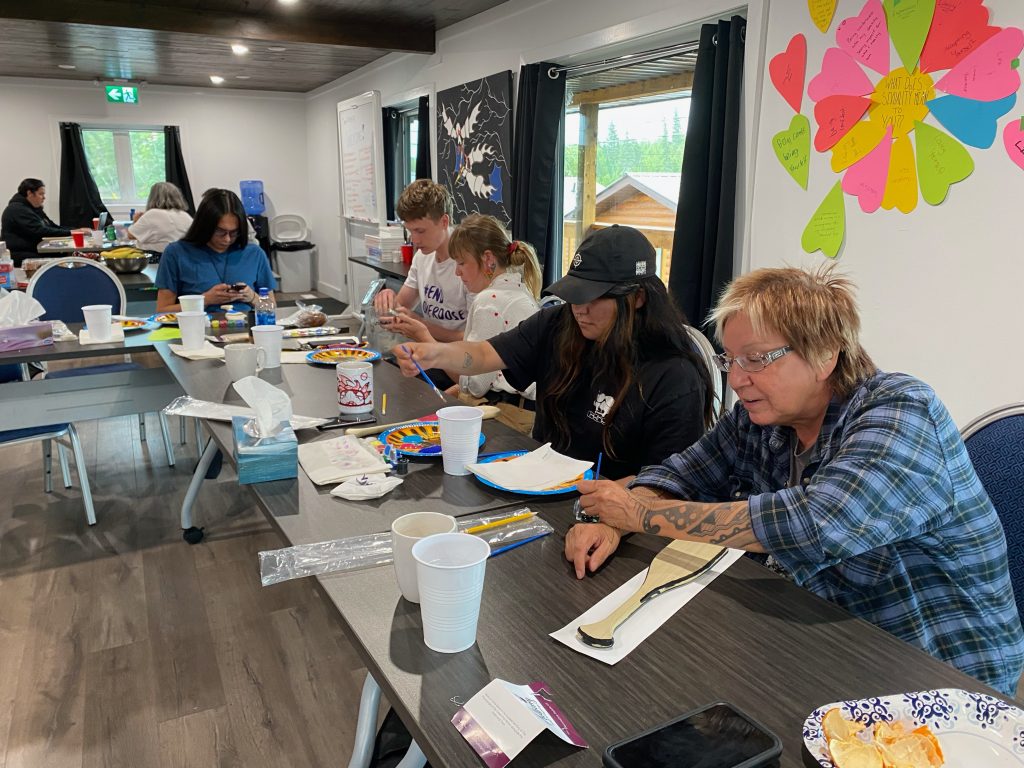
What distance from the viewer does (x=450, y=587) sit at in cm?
92

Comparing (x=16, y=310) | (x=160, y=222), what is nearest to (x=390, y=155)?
(x=160, y=222)

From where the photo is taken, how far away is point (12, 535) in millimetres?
2980

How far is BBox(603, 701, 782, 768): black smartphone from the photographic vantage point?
0.74 meters

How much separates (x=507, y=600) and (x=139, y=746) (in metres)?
1.35

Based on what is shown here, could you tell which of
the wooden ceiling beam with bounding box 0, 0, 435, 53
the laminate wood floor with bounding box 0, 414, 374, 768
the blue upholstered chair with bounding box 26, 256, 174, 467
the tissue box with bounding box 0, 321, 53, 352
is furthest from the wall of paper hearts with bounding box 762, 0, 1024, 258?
the wooden ceiling beam with bounding box 0, 0, 435, 53

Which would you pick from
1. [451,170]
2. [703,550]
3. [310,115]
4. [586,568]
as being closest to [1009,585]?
[703,550]

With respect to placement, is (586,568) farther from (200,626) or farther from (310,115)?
(310,115)

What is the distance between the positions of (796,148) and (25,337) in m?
3.00

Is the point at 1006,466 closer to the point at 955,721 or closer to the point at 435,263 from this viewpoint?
the point at 955,721

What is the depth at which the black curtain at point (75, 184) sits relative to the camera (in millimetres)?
8742

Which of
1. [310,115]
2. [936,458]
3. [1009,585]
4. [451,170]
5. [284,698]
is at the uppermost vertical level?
[310,115]

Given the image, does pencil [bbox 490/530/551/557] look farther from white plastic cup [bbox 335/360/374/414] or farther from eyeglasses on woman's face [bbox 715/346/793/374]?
white plastic cup [bbox 335/360/374/414]

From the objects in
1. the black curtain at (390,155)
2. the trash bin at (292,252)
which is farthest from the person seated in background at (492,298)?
the trash bin at (292,252)

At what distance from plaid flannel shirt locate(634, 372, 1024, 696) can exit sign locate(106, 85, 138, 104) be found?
9269 mm
